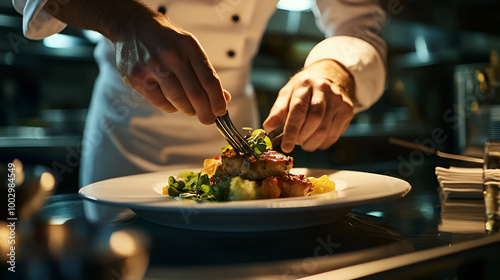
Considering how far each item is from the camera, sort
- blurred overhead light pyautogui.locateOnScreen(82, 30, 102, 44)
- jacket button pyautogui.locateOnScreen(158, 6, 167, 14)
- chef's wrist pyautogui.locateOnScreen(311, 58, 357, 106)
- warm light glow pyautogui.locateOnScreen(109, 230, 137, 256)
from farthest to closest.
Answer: blurred overhead light pyautogui.locateOnScreen(82, 30, 102, 44)
jacket button pyautogui.locateOnScreen(158, 6, 167, 14)
chef's wrist pyautogui.locateOnScreen(311, 58, 357, 106)
warm light glow pyautogui.locateOnScreen(109, 230, 137, 256)

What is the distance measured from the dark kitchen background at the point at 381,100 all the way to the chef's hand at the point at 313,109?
1195 millimetres

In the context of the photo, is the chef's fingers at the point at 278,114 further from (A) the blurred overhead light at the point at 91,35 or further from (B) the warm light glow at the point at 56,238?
(A) the blurred overhead light at the point at 91,35

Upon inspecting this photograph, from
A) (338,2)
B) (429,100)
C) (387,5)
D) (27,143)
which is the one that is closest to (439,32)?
(429,100)

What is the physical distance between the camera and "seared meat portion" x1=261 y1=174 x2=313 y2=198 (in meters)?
1.02

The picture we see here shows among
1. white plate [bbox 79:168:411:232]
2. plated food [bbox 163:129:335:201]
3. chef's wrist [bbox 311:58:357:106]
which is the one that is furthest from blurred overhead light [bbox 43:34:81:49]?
white plate [bbox 79:168:411:232]

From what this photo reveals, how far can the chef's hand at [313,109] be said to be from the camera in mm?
1255

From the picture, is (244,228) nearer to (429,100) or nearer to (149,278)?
(149,278)

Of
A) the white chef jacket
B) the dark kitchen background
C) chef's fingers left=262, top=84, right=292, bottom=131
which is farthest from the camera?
the dark kitchen background

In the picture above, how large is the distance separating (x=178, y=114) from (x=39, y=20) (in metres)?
0.68

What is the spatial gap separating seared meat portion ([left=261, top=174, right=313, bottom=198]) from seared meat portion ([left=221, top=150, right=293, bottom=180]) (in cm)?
4

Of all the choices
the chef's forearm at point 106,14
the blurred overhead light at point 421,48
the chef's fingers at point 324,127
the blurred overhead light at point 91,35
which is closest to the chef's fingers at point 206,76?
the chef's forearm at point 106,14

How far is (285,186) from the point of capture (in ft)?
3.49

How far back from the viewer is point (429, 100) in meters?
6.03

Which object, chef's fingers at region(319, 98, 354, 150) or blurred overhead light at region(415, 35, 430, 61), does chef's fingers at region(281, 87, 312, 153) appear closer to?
chef's fingers at region(319, 98, 354, 150)
